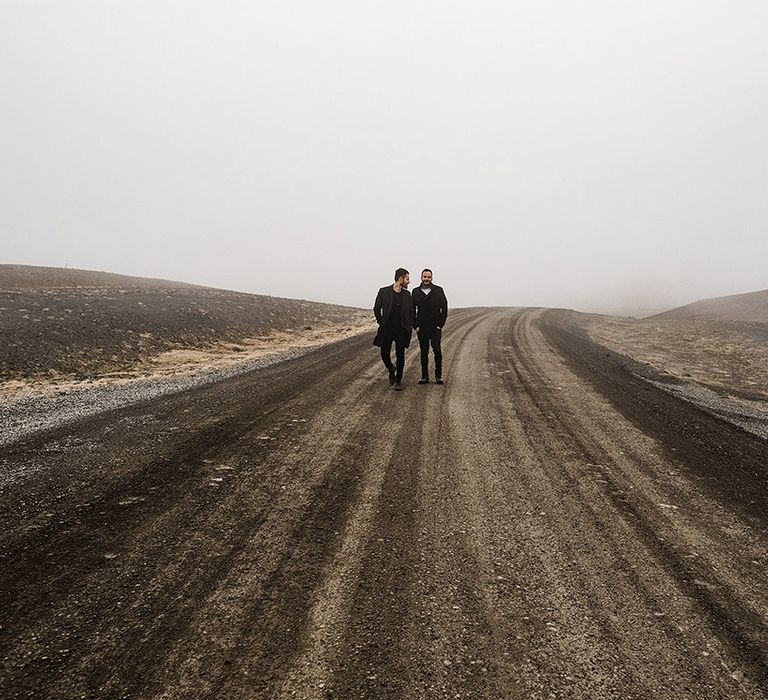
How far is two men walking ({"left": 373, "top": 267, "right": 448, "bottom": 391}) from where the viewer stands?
26.6 feet

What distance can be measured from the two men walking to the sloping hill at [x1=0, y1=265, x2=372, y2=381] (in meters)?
7.15

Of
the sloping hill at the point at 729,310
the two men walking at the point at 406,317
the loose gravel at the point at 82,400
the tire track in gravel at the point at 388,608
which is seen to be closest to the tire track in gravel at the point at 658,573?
the tire track in gravel at the point at 388,608

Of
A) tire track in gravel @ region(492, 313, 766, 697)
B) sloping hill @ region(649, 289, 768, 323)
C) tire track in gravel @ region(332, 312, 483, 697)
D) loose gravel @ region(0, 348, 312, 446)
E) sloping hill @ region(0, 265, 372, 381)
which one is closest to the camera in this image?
tire track in gravel @ region(332, 312, 483, 697)

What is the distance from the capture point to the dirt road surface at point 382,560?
2.15 metres

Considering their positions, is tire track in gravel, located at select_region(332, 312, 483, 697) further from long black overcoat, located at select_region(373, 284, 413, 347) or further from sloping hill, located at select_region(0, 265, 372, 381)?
sloping hill, located at select_region(0, 265, 372, 381)

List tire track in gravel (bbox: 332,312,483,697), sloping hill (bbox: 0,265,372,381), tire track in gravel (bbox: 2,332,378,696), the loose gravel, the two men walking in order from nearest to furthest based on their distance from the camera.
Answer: tire track in gravel (bbox: 332,312,483,697), tire track in gravel (bbox: 2,332,378,696), the loose gravel, the two men walking, sloping hill (bbox: 0,265,372,381)

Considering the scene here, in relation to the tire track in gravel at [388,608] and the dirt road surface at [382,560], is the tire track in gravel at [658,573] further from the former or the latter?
the tire track in gravel at [388,608]

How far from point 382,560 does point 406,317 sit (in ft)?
18.4

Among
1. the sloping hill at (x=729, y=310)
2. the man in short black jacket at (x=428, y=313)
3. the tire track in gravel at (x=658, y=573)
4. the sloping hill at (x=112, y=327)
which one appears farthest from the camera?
the sloping hill at (x=729, y=310)

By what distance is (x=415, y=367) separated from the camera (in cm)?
981

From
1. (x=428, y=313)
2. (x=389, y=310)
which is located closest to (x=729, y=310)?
(x=428, y=313)

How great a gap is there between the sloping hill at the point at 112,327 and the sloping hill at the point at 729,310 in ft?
83.7

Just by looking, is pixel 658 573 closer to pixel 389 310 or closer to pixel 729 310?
pixel 389 310

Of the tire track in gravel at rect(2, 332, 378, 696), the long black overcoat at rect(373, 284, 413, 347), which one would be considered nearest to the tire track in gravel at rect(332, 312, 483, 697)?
the tire track in gravel at rect(2, 332, 378, 696)
